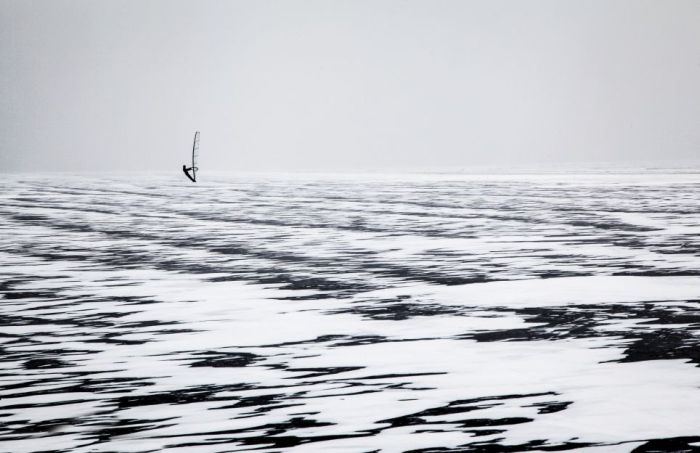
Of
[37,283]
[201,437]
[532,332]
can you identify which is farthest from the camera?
[37,283]

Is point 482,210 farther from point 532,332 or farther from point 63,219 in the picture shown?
point 532,332

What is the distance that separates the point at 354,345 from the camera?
431cm

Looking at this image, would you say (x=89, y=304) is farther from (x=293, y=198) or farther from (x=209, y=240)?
(x=293, y=198)

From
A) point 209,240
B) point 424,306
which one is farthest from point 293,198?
point 424,306

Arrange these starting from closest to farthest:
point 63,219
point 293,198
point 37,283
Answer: point 37,283 < point 63,219 < point 293,198

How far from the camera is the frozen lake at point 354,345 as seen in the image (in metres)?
2.93

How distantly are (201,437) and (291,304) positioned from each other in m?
2.81

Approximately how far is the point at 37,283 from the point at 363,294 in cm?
219

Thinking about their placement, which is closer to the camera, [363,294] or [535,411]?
[535,411]

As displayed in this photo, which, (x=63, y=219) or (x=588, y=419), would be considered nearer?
(x=588, y=419)

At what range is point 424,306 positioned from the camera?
18.0ft

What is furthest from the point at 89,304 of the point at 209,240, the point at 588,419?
the point at 209,240

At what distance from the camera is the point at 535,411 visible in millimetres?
3102

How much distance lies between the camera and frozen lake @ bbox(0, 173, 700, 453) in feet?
9.62
